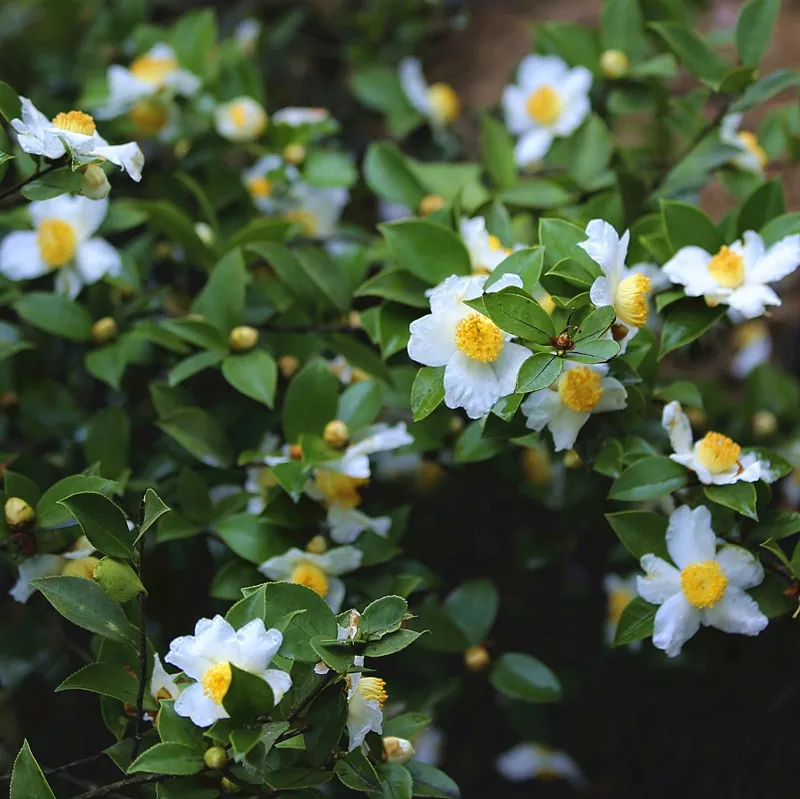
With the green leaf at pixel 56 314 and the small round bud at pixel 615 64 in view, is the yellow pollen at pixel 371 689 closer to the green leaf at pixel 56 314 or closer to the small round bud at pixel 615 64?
the green leaf at pixel 56 314

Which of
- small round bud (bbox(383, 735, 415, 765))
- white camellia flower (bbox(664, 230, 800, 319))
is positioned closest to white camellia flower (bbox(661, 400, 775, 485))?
white camellia flower (bbox(664, 230, 800, 319))

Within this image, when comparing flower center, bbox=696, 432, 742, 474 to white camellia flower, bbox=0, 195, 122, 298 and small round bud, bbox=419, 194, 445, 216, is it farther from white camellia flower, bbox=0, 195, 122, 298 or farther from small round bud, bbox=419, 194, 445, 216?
white camellia flower, bbox=0, 195, 122, 298

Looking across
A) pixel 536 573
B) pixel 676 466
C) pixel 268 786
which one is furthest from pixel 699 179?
pixel 268 786

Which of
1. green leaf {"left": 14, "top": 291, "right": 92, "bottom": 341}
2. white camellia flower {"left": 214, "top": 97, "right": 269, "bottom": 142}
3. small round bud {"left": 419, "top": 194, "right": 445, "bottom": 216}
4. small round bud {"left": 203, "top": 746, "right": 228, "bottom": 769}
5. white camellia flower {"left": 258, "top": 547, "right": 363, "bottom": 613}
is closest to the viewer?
small round bud {"left": 203, "top": 746, "right": 228, "bottom": 769}

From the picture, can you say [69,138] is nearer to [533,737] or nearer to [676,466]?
[676,466]

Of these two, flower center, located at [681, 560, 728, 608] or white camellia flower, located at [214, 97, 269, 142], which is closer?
flower center, located at [681, 560, 728, 608]

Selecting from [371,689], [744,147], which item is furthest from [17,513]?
[744,147]

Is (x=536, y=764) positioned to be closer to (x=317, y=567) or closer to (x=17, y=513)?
(x=317, y=567)

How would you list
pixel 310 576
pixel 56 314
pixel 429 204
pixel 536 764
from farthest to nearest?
pixel 536 764, pixel 429 204, pixel 56 314, pixel 310 576

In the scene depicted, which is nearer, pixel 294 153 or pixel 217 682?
pixel 217 682
